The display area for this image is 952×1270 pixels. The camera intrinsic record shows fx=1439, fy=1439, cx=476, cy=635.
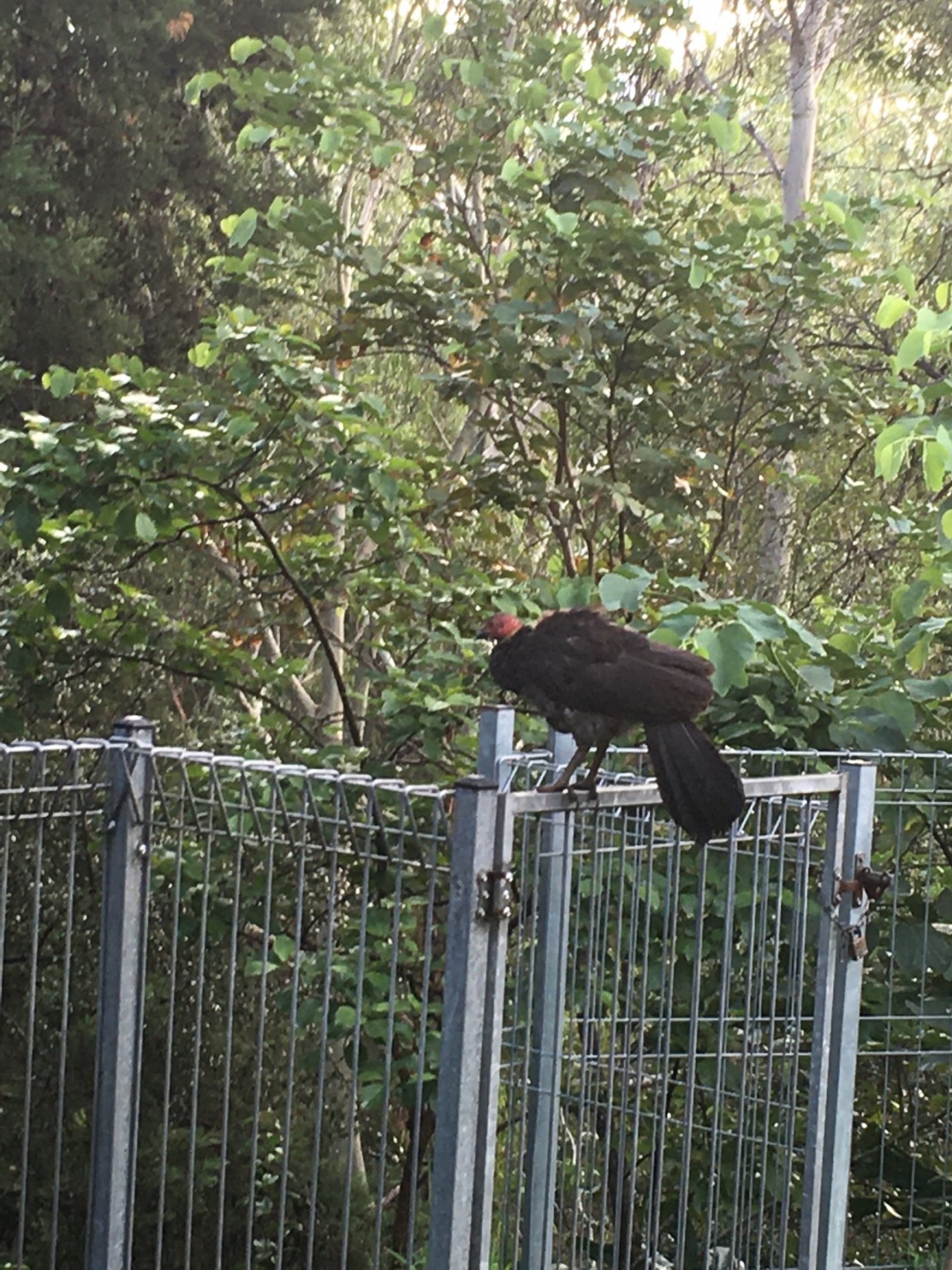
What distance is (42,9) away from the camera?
26.8 feet

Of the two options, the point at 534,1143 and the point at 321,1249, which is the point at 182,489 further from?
the point at 321,1249

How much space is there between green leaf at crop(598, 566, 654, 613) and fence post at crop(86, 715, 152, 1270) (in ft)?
3.65

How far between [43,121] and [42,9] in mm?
603

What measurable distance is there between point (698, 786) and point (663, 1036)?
2.80 ft

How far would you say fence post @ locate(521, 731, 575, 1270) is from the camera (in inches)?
99.7

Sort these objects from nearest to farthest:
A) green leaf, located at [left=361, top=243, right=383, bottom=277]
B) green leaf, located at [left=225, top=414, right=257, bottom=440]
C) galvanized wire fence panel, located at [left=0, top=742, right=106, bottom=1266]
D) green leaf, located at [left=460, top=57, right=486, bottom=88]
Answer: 1. green leaf, located at [left=225, top=414, right=257, bottom=440]
2. green leaf, located at [left=460, top=57, right=486, bottom=88]
3. green leaf, located at [left=361, top=243, right=383, bottom=277]
4. galvanized wire fence panel, located at [left=0, top=742, right=106, bottom=1266]

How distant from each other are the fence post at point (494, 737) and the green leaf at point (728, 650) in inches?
19.7

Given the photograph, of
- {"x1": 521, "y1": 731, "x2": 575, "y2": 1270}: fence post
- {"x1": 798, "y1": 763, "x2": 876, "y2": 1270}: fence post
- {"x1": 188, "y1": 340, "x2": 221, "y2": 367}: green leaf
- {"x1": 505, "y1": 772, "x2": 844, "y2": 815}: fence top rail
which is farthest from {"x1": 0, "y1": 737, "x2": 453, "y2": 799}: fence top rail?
{"x1": 188, "y1": 340, "x2": 221, "y2": 367}: green leaf

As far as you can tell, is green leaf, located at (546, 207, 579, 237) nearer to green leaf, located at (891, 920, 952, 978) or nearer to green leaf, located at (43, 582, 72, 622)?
green leaf, located at (43, 582, 72, 622)

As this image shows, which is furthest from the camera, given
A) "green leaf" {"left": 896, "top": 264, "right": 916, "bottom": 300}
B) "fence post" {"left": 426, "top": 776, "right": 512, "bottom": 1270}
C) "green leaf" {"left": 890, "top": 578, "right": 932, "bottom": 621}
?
"green leaf" {"left": 896, "top": 264, "right": 916, "bottom": 300}

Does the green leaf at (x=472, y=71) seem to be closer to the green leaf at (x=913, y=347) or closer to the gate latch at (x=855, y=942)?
the green leaf at (x=913, y=347)

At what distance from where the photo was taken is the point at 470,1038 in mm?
1995

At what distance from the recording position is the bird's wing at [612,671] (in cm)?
259

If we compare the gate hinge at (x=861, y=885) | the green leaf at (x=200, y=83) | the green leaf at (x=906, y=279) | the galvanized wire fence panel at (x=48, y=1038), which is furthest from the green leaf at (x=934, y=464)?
the galvanized wire fence panel at (x=48, y=1038)
